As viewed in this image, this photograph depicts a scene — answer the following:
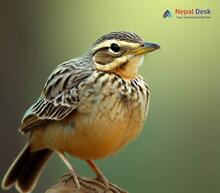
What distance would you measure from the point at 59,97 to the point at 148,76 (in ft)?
1.54

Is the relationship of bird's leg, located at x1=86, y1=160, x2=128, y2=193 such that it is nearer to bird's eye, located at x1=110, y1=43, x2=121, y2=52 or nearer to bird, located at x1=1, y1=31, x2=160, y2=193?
bird, located at x1=1, y1=31, x2=160, y2=193

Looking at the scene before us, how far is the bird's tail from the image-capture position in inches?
71.8

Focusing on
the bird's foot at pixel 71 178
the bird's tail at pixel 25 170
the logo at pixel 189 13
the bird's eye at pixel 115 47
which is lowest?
the bird's foot at pixel 71 178

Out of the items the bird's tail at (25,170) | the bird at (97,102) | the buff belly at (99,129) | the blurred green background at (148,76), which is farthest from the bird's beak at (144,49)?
the bird's tail at (25,170)

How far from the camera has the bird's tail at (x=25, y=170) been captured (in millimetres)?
1823

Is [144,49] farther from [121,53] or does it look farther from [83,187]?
[83,187]

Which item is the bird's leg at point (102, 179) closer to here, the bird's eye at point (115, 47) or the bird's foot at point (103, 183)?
the bird's foot at point (103, 183)

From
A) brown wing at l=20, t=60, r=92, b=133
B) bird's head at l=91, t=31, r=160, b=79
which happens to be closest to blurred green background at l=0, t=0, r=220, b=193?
brown wing at l=20, t=60, r=92, b=133

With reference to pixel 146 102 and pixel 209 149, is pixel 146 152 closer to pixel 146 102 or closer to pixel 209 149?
pixel 209 149

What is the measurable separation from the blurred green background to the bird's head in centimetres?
38

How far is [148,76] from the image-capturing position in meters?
2.02

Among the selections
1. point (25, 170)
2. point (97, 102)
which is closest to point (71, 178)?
point (25, 170)

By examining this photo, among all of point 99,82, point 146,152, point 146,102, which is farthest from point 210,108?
point 99,82

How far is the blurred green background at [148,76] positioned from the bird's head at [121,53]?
1.25 feet
